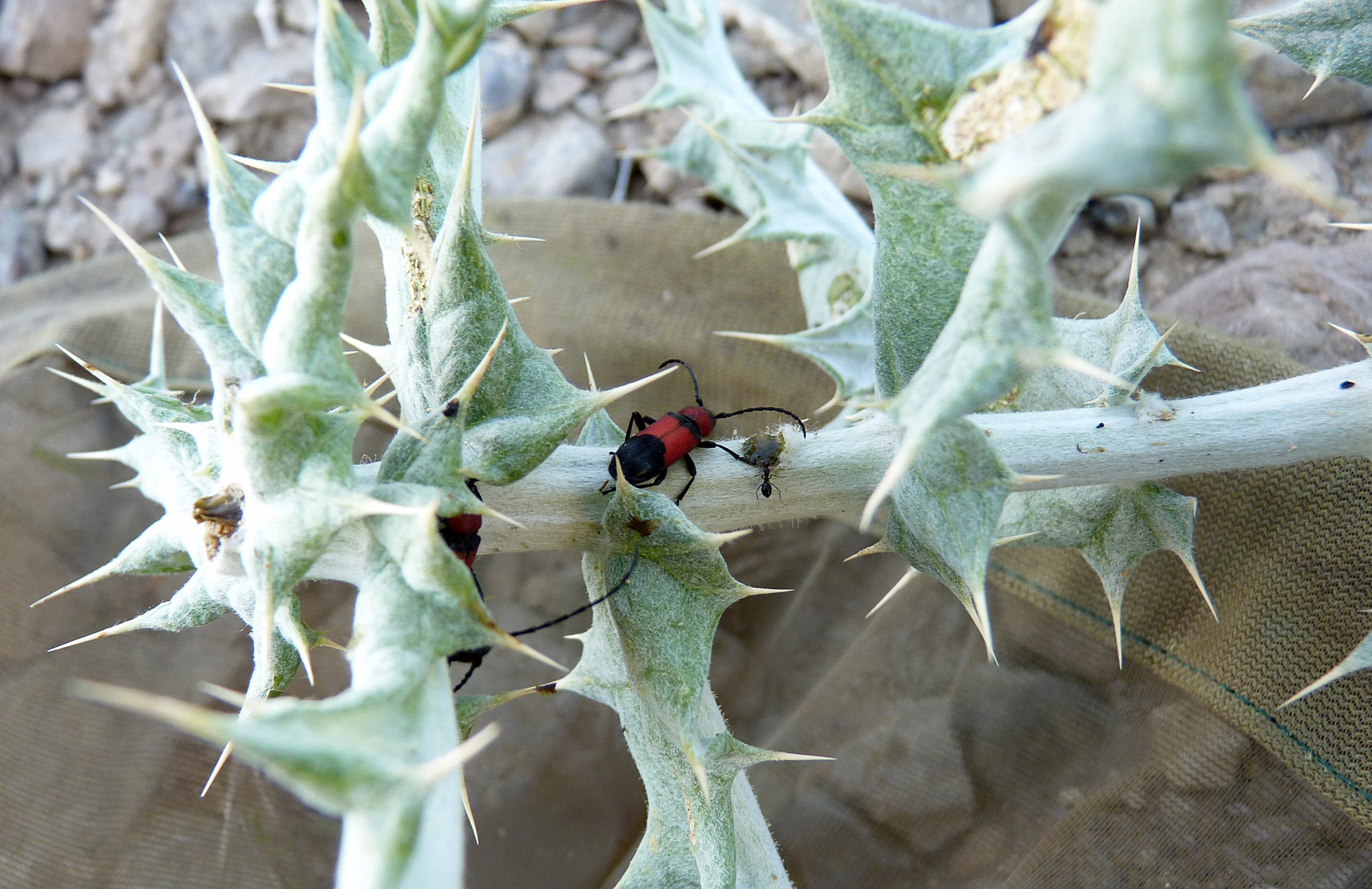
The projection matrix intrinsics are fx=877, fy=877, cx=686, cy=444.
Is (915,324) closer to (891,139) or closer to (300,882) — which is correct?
(891,139)

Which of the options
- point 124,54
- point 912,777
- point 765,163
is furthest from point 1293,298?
point 124,54

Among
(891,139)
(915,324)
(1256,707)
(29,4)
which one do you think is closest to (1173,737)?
(1256,707)

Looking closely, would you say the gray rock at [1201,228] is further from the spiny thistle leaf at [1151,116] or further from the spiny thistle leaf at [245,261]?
the spiny thistle leaf at [245,261]

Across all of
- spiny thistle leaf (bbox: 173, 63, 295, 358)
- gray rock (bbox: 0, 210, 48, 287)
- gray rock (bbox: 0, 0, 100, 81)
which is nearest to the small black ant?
spiny thistle leaf (bbox: 173, 63, 295, 358)

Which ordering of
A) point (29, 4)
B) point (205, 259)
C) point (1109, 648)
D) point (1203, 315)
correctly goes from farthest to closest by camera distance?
point (29, 4), point (205, 259), point (1203, 315), point (1109, 648)

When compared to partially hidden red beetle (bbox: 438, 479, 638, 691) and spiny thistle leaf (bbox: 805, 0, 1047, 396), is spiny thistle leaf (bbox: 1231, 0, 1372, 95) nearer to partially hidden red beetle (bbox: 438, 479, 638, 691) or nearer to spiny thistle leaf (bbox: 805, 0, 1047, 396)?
spiny thistle leaf (bbox: 805, 0, 1047, 396)

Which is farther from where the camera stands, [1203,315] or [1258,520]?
[1203,315]
